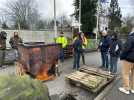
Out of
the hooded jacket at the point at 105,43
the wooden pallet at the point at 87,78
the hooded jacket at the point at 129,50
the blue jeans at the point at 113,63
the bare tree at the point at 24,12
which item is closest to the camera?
the hooded jacket at the point at 129,50

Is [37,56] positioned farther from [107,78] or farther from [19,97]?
[19,97]

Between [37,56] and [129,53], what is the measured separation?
13.2ft

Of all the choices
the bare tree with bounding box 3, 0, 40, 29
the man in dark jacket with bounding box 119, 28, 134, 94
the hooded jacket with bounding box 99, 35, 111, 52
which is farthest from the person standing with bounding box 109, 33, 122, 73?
the bare tree with bounding box 3, 0, 40, 29

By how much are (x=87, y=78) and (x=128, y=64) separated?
1.84 m

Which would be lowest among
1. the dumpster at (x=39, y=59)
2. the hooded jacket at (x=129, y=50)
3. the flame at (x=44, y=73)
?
the flame at (x=44, y=73)

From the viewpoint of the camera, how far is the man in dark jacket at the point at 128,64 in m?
8.45

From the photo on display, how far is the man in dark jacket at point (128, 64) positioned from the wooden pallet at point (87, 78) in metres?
0.75

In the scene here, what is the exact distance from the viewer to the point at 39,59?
11586mm

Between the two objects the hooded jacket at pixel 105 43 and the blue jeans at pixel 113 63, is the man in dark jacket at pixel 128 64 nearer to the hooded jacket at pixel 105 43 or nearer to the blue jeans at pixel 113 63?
the blue jeans at pixel 113 63

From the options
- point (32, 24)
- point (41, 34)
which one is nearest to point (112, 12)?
point (32, 24)

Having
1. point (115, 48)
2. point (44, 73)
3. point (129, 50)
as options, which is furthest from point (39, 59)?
point (129, 50)

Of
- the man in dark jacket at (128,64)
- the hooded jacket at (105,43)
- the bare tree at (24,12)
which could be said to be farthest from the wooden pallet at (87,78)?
the bare tree at (24,12)

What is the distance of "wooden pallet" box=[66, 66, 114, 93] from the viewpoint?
958cm

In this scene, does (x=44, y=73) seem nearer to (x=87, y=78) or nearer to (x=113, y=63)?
(x=87, y=78)
